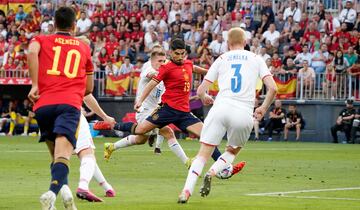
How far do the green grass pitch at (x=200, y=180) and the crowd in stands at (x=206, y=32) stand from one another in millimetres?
8708

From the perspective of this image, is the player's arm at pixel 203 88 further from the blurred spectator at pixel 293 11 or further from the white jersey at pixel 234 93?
the blurred spectator at pixel 293 11

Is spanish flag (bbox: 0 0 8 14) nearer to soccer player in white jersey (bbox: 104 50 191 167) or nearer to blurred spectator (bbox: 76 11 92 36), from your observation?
blurred spectator (bbox: 76 11 92 36)

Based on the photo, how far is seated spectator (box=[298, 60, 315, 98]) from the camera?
35438 mm

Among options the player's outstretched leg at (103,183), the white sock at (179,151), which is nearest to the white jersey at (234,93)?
the player's outstretched leg at (103,183)

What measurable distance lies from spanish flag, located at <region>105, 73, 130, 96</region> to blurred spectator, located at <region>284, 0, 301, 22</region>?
6240 millimetres

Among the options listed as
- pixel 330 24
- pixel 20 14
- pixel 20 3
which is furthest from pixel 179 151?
pixel 20 3

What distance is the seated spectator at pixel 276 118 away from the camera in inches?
1407

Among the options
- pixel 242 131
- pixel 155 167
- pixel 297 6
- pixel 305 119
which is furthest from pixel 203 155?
pixel 297 6

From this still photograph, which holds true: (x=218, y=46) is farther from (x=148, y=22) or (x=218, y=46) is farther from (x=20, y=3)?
(x=20, y=3)

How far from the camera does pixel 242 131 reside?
44.7 ft

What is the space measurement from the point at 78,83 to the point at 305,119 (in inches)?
993

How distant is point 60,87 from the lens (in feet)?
37.0

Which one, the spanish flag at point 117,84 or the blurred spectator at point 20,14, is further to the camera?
the blurred spectator at point 20,14

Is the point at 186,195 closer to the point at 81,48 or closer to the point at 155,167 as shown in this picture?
the point at 81,48
